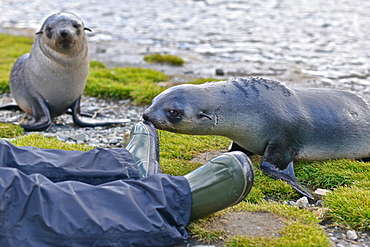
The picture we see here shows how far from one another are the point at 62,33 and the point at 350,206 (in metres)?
4.01

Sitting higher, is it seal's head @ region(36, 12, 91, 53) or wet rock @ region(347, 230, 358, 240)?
seal's head @ region(36, 12, 91, 53)

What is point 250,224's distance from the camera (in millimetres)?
3211

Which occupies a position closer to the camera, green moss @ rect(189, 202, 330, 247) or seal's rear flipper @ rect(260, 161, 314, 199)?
green moss @ rect(189, 202, 330, 247)

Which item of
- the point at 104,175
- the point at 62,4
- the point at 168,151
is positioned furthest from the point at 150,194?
the point at 62,4

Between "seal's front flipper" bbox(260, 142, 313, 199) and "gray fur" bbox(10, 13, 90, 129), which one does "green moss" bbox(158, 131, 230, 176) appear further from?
"gray fur" bbox(10, 13, 90, 129)

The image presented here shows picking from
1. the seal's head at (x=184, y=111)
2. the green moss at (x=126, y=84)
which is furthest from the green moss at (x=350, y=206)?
the green moss at (x=126, y=84)

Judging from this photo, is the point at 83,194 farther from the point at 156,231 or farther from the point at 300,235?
the point at 300,235

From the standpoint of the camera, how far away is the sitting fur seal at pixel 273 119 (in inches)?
165

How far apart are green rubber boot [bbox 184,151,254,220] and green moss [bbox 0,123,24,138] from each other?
337 cm

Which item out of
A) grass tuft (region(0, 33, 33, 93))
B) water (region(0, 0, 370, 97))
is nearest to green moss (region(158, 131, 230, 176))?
grass tuft (region(0, 33, 33, 93))

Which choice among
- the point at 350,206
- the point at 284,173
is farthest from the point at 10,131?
the point at 350,206

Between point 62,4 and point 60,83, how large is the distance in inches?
845

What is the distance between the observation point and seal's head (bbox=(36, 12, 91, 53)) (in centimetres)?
608

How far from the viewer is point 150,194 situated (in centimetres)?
281
